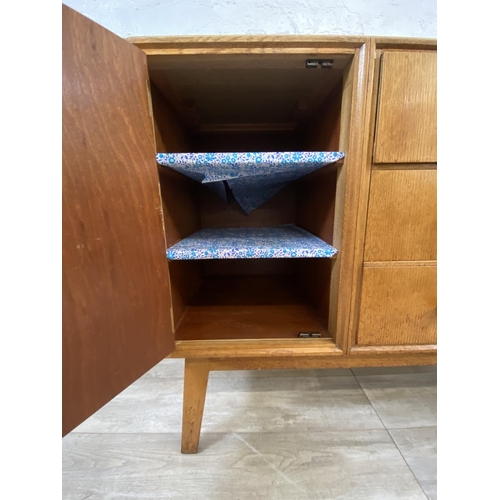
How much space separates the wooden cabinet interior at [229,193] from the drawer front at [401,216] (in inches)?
2.8

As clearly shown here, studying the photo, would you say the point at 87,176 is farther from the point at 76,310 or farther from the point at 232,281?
the point at 232,281

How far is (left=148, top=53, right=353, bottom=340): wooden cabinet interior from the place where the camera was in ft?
1.82

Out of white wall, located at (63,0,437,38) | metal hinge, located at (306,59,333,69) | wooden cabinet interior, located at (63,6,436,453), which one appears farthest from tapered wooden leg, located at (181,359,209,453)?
white wall, located at (63,0,437,38)

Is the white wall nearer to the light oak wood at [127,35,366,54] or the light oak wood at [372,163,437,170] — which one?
the light oak wood at [127,35,366,54]

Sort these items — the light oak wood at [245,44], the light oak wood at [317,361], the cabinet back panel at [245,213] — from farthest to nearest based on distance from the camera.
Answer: the cabinet back panel at [245,213] → the light oak wood at [317,361] → the light oak wood at [245,44]

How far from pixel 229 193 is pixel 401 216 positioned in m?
0.65

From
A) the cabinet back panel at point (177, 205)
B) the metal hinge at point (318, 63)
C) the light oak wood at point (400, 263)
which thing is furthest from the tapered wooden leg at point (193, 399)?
the metal hinge at point (318, 63)

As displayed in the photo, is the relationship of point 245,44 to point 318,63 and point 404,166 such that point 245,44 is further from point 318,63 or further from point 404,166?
point 404,166

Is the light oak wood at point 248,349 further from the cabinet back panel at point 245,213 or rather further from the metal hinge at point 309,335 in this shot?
the cabinet back panel at point 245,213

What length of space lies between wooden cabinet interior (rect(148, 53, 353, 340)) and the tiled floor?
28 cm

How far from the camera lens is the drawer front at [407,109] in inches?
18.1

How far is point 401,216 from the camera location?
0.50 meters

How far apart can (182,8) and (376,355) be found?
1193 millimetres

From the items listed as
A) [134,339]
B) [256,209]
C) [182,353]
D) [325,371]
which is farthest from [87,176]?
[325,371]
